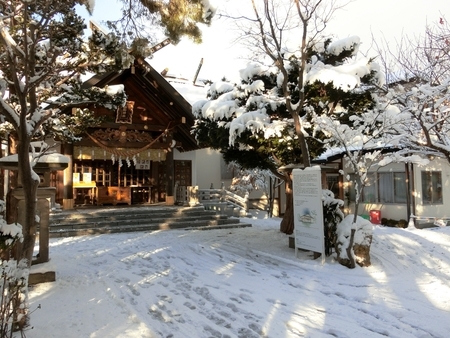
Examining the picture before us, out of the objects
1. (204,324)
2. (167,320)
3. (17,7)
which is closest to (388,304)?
(204,324)

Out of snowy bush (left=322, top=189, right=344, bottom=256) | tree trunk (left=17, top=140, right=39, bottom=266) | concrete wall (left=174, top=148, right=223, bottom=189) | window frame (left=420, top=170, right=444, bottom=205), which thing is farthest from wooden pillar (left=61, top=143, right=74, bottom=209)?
window frame (left=420, top=170, right=444, bottom=205)

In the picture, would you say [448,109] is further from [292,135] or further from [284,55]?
[284,55]

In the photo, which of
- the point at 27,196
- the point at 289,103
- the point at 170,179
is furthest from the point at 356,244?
the point at 170,179

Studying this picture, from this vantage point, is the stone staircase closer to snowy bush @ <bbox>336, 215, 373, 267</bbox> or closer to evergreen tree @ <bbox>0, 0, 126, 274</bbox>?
evergreen tree @ <bbox>0, 0, 126, 274</bbox>

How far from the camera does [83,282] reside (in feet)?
18.9

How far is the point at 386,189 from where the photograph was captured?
14.3m

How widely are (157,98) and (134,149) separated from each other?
2495 mm

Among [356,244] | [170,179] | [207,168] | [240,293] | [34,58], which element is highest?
[34,58]

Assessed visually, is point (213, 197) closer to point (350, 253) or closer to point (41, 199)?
point (350, 253)

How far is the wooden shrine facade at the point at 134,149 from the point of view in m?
14.0

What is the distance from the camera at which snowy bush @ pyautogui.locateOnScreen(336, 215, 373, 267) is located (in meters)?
6.66

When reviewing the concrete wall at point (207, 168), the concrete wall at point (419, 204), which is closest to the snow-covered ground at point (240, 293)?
the concrete wall at point (419, 204)

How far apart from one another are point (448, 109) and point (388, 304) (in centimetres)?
445

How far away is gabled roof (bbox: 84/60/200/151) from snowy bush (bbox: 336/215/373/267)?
9.03m
